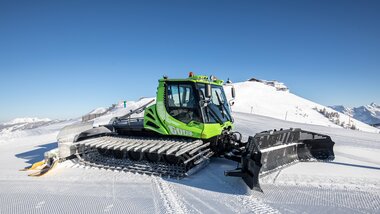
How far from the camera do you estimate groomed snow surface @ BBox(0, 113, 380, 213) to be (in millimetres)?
3959

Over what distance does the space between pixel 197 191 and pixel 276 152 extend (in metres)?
2.18

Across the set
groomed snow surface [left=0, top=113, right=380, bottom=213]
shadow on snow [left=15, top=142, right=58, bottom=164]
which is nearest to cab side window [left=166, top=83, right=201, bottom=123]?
groomed snow surface [left=0, top=113, right=380, bottom=213]

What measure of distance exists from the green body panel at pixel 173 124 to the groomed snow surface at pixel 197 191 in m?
0.89

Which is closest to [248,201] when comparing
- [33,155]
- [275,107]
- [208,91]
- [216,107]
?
[208,91]

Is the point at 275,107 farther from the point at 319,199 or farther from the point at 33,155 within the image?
the point at 319,199

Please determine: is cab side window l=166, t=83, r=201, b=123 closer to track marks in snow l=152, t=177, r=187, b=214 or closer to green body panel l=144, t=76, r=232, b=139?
green body panel l=144, t=76, r=232, b=139

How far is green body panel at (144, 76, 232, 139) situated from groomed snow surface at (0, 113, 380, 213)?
89 cm

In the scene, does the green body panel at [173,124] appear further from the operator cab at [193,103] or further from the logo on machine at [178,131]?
the operator cab at [193,103]

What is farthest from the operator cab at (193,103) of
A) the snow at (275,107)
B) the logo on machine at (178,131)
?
the snow at (275,107)

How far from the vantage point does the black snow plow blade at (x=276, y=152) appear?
4.65m

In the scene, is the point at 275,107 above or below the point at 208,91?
below

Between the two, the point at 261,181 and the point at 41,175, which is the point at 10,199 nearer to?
the point at 41,175

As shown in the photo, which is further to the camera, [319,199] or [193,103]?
[193,103]

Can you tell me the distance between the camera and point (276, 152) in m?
Result: 5.75
